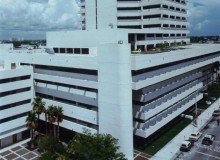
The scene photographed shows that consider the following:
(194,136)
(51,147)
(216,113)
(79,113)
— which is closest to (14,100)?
(51,147)

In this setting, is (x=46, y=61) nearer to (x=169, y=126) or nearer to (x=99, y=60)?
(x=99, y=60)

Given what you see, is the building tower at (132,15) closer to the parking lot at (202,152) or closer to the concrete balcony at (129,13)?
the concrete balcony at (129,13)

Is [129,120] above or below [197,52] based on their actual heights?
below

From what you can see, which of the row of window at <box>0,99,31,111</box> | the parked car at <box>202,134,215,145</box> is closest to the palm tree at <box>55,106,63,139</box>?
the row of window at <box>0,99,31,111</box>

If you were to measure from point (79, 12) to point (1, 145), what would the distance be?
7516cm

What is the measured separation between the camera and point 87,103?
5634 cm

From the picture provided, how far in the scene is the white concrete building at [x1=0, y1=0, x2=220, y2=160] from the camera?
1937 inches

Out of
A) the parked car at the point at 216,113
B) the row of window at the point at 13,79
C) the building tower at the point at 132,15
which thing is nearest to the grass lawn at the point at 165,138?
the parked car at the point at 216,113

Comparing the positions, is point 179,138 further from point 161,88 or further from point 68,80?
point 68,80

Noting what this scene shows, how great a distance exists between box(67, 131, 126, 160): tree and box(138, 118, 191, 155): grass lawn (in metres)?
12.2

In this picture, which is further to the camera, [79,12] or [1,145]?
[79,12]

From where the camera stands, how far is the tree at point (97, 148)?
1745 inches

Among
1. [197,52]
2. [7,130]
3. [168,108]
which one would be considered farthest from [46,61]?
[197,52]

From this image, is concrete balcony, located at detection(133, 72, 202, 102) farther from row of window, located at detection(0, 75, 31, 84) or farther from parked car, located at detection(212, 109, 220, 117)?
row of window, located at detection(0, 75, 31, 84)
